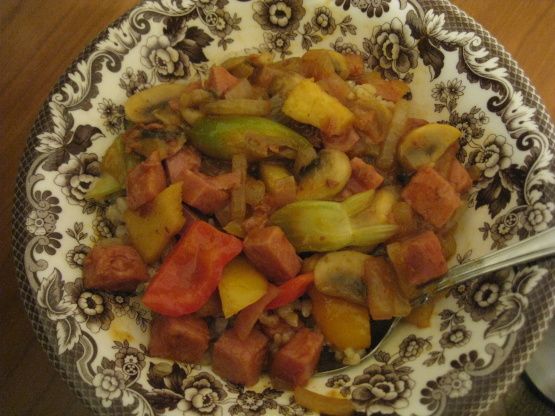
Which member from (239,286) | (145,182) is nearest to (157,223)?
(145,182)

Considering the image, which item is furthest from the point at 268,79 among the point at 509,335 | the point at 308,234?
the point at 509,335

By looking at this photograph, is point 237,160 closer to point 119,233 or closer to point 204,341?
point 119,233

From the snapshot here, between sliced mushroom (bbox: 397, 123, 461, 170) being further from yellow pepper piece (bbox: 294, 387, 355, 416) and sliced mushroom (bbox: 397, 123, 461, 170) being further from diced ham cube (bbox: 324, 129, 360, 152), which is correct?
yellow pepper piece (bbox: 294, 387, 355, 416)

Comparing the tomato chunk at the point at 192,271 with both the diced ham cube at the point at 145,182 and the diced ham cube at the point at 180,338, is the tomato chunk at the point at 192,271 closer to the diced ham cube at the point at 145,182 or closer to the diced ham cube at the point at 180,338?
the diced ham cube at the point at 180,338

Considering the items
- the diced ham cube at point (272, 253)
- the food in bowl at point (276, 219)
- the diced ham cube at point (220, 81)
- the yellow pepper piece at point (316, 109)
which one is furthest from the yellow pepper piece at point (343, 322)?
the diced ham cube at point (220, 81)

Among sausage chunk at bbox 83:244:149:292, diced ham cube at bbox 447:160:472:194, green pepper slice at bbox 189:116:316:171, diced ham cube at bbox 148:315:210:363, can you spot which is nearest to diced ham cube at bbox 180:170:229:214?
green pepper slice at bbox 189:116:316:171

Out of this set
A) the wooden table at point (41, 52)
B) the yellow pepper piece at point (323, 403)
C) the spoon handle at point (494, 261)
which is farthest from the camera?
the wooden table at point (41, 52)

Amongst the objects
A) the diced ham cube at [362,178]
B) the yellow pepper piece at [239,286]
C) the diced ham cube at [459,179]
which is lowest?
the yellow pepper piece at [239,286]
